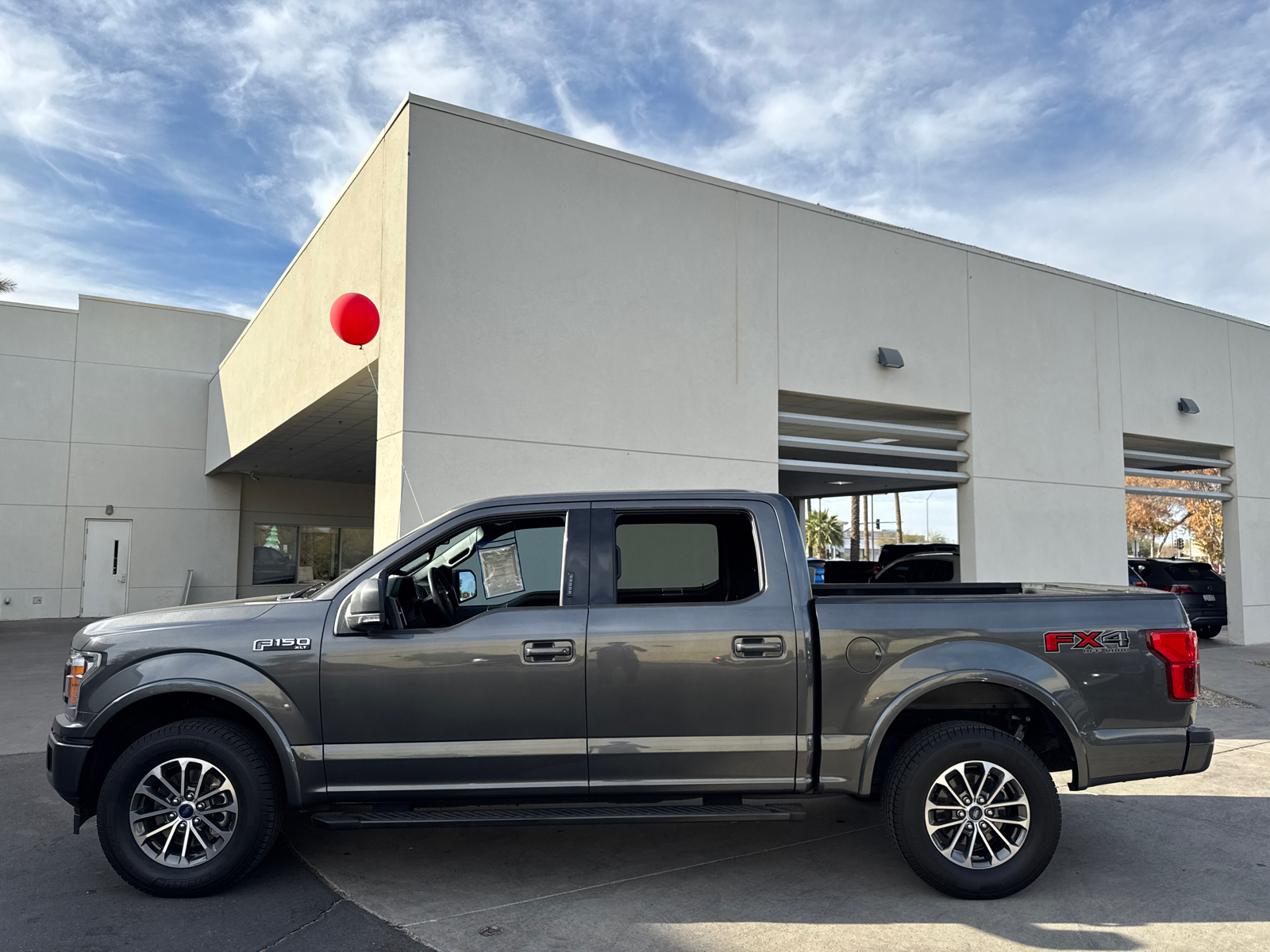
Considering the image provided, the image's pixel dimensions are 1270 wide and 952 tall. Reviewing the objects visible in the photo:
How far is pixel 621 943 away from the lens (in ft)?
12.8

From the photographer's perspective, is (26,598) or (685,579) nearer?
(685,579)

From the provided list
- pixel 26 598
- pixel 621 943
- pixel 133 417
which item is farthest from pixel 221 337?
pixel 621 943

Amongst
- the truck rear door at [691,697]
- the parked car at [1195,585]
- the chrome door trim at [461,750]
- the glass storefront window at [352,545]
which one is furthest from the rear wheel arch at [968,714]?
the glass storefront window at [352,545]

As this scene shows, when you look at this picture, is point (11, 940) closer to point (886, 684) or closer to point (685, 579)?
point (685, 579)

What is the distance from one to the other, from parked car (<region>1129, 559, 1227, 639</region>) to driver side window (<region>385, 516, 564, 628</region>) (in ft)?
47.5

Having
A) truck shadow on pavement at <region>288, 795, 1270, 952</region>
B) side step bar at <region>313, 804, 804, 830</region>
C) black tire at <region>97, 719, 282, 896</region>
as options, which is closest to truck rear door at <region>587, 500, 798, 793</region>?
side step bar at <region>313, 804, 804, 830</region>

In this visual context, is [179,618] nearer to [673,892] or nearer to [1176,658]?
[673,892]

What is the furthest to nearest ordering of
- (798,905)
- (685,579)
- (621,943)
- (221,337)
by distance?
(221,337) < (685,579) < (798,905) < (621,943)

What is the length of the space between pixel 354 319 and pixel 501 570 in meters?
4.81

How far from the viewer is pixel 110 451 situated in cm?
2173

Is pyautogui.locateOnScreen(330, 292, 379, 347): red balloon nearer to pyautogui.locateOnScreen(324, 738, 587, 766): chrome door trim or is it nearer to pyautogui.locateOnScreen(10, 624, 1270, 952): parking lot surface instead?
pyautogui.locateOnScreen(10, 624, 1270, 952): parking lot surface

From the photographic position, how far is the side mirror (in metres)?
4.34

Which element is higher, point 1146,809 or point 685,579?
point 685,579

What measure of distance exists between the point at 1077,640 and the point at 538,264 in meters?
6.58
